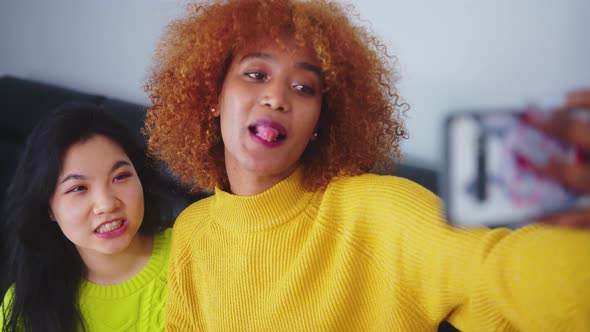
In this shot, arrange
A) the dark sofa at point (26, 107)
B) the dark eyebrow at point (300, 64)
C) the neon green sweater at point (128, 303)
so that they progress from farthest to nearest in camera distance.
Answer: the dark sofa at point (26, 107) → the neon green sweater at point (128, 303) → the dark eyebrow at point (300, 64)

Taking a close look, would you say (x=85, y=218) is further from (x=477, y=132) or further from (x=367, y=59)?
(x=477, y=132)

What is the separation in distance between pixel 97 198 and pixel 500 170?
29.9 inches

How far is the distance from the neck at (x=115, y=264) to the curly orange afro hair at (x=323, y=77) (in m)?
0.25

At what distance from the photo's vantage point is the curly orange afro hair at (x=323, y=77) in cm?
74

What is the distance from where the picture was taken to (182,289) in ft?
3.01

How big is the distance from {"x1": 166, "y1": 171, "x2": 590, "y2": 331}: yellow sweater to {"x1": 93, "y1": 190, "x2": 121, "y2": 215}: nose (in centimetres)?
14

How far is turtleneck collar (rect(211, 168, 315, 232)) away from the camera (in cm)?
79

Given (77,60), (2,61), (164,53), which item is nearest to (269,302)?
(164,53)

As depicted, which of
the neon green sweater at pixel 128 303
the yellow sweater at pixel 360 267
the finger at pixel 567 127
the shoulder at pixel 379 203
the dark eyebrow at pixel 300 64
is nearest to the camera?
the finger at pixel 567 127

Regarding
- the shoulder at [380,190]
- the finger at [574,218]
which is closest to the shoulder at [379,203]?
the shoulder at [380,190]

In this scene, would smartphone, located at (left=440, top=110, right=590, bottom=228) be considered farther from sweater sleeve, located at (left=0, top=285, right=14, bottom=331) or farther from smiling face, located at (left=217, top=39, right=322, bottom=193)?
sweater sleeve, located at (left=0, top=285, right=14, bottom=331)

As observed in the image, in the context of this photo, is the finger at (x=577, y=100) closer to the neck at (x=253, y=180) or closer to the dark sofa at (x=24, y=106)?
the neck at (x=253, y=180)

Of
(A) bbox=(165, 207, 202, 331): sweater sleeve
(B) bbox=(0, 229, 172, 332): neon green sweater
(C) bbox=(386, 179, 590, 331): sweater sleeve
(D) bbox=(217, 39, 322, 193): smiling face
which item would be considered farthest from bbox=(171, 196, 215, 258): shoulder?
(C) bbox=(386, 179, 590, 331): sweater sleeve

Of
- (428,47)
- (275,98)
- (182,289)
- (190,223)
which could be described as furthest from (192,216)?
(428,47)
